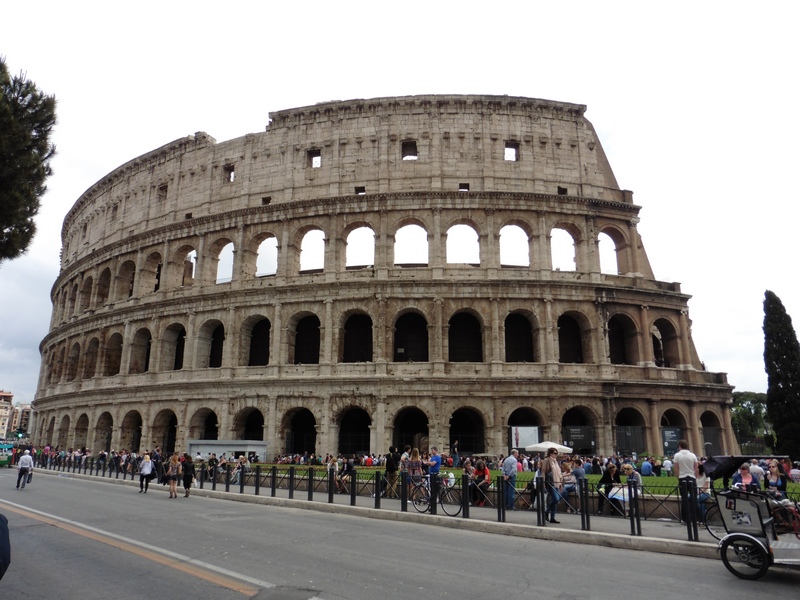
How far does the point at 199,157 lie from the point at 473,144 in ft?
59.7

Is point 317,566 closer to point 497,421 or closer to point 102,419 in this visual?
point 497,421

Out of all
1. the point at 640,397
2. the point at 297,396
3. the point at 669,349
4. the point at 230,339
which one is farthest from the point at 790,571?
the point at 230,339

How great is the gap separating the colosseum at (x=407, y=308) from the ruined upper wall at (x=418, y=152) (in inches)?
4.1

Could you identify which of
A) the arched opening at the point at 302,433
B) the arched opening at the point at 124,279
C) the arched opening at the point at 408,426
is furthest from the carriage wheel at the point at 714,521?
the arched opening at the point at 124,279

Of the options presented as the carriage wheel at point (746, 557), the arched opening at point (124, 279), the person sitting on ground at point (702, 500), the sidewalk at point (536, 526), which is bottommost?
the sidewalk at point (536, 526)

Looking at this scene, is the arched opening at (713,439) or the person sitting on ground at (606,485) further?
the arched opening at (713,439)

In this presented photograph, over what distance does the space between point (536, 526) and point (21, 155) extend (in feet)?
40.8

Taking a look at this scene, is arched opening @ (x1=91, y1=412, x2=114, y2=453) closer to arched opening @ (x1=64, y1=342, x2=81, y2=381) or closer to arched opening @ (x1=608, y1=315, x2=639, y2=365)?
arched opening @ (x1=64, y1=342, x2=81, y2=381)

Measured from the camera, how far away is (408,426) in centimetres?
2889

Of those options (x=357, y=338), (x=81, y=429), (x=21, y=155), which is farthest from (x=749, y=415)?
(x=21, y=155)

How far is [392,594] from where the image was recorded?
608 centimetres

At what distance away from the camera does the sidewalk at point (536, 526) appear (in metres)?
9.27

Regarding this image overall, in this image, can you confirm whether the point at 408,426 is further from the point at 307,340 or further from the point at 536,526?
the point at 536,526

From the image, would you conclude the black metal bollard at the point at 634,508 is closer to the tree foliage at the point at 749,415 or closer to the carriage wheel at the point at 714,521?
the carriage wheel at the point at 714,521
